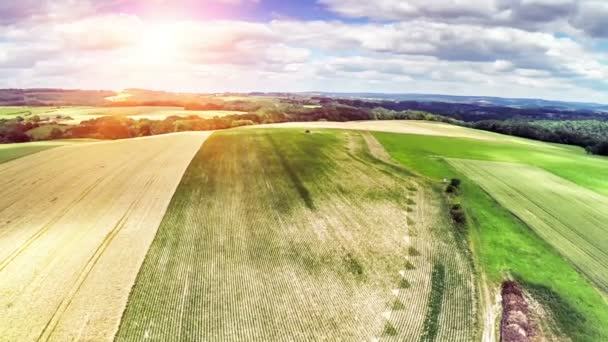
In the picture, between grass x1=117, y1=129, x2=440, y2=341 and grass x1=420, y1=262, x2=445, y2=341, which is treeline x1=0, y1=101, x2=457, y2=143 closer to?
grass x1=117, y1=129, x2=440, y2=341

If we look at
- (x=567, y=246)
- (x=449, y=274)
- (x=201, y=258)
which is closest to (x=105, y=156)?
(x=201, y=258)

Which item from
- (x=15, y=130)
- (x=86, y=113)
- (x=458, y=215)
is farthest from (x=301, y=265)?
(x=86, y=113)

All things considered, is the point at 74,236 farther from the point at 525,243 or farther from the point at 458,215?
the point at 525,243

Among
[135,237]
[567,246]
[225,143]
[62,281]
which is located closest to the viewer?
[62,281]

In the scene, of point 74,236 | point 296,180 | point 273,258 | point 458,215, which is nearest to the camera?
point 273,258

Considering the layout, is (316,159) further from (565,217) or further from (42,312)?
(42,312)
